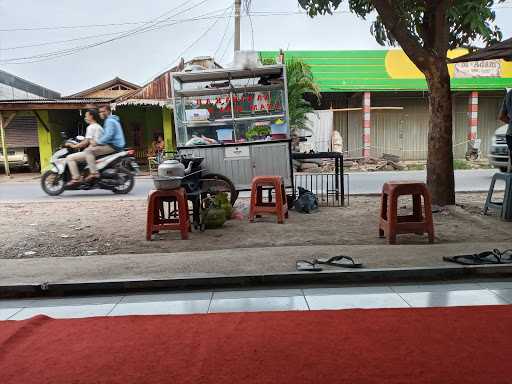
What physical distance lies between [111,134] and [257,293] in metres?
7.40

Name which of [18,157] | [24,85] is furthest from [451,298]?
[24,85]

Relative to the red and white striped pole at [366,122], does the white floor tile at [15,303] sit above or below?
below

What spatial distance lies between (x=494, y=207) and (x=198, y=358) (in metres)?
5.79

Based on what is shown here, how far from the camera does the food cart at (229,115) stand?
764 centimetres

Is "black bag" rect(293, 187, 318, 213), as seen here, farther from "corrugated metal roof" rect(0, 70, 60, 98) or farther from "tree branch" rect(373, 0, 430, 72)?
"corrugated metal roof" rect(0, 70, 60, 98)

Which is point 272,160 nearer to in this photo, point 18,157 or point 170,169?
point 170,169

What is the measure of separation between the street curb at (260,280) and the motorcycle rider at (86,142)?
21.7 ft

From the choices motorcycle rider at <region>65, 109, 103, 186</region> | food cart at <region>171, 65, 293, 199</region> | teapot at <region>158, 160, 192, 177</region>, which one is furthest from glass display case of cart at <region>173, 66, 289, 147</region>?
motorcycle rider at <region>65, 109, 103, 186</region>

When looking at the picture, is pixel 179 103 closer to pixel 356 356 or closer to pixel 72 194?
pixel 72 194

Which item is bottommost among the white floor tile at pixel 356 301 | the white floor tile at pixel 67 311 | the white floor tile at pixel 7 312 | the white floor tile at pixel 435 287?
the white floor tile at pixel 435 287

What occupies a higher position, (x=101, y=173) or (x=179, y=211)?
(x=101, y=173)

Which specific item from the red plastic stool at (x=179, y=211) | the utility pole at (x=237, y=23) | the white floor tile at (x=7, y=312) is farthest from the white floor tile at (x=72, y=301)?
the utility pole at (x=237, y=23)

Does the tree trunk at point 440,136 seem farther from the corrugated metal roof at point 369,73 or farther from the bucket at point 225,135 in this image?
the corrugated metal roof at point 369,73

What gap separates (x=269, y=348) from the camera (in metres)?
2.73
